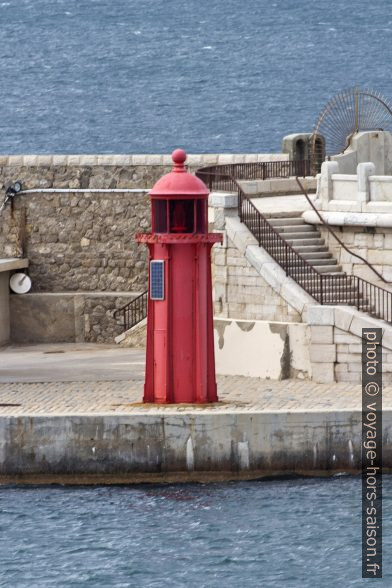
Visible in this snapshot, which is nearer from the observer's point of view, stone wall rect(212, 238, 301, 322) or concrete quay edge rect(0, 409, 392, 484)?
concrete quay edge rect(0, 409, 392, 484)

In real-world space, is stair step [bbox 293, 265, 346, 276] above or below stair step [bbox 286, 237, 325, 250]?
below

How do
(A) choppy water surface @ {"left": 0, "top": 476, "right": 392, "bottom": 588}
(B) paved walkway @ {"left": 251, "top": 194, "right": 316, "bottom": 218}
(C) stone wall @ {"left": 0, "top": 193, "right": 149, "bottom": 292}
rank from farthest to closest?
(C) stone wall @ {"left": 0, "top": 193, "right": 149, "bottom": 292} < (B) paved walkway @ {"left": 251, "top": 194, "right": 316, "bottom": 218} < (A) choppy water surface @ {"left": 0, "top": 476, "right": 392, "bottom": 588}

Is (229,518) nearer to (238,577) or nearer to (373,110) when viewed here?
(238,577)

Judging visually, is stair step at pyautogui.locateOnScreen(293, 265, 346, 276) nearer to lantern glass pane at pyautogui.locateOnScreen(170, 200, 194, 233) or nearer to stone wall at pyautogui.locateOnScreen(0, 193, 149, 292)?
lantern glass pane at pyautogui.locateOnScreen(170, 200, 194, 233)

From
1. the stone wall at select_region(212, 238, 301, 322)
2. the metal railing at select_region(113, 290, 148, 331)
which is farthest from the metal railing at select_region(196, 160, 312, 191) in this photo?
the metal railing at select_region(113, 290, 148, 331)

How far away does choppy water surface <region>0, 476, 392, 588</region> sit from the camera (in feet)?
95.5

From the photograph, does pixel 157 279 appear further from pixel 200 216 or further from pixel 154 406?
pixel 154 406

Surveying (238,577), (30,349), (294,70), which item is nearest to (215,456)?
(238,577)

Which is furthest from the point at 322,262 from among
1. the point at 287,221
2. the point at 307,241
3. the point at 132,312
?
the point at 132,312

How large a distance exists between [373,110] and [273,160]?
7.00ft

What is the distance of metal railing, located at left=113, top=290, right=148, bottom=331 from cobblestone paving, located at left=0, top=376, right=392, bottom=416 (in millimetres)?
5880

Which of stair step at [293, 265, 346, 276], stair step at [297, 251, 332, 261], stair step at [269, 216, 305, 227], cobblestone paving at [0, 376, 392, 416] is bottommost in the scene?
cobblestone paving at [0, 376, 392, 416]

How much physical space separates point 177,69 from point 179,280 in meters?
70.5

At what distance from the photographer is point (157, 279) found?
109 feet
